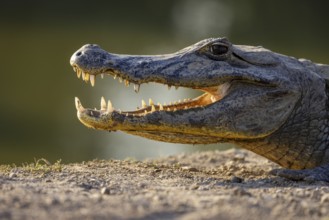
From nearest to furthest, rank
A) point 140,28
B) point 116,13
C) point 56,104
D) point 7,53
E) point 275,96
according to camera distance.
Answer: point 275,96
point 56,104
point 7,53
point 140,28
point 116,13

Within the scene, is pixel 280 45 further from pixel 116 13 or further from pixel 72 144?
pixel 72 144

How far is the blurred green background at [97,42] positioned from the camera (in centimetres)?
1273

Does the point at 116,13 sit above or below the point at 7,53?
above

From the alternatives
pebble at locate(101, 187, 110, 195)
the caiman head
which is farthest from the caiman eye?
pebble at locate(101, 187, 110, 195)


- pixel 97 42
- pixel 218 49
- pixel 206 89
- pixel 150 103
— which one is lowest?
pixel 150 103

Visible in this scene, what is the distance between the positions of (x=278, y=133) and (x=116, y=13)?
16.2 metres

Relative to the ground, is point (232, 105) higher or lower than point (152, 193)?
higher

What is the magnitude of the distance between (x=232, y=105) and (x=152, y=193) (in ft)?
4.95

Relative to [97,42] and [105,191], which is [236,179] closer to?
[105,191]

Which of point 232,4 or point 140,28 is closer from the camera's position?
point 140,28

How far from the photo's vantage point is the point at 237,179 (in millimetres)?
6488

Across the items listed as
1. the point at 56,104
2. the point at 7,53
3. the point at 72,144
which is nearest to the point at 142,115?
the point at 72,144

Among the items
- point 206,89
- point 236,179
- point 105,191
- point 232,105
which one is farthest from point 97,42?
point 105,191

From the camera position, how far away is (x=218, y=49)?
6965mm
